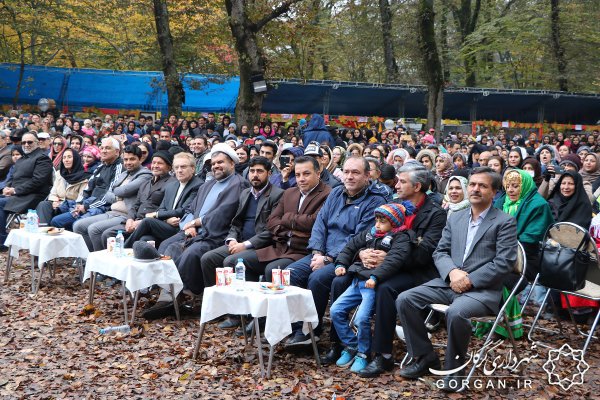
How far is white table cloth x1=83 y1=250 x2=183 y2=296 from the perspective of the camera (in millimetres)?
7098

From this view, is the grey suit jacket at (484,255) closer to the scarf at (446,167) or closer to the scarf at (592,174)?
the scarf at (446,167)

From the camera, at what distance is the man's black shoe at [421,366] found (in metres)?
5.53

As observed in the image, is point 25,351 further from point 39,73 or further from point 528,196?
point 39,73

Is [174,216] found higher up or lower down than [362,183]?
lower down

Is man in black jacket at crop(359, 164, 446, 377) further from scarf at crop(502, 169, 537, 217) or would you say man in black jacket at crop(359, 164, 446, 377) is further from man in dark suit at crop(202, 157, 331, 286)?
scarf at crop(502, 169, 537, 217)

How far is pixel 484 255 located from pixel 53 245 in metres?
5.43

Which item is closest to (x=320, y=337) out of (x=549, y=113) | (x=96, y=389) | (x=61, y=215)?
(x=96, y=389)

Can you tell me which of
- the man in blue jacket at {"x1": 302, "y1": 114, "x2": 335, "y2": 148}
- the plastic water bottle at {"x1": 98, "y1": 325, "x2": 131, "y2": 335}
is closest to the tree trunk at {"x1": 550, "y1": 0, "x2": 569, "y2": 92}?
the man in blue jacket at {"x1": 302, "y1": 114, "x2": 335, "y2": 148}

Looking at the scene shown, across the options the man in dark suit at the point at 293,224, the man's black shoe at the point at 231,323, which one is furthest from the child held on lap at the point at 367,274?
the man's black shoe at the point at 231,323

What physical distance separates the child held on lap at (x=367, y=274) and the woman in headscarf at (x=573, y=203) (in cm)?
231

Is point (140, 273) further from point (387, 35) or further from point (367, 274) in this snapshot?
point (387, 35)

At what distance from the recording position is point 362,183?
6559 mm

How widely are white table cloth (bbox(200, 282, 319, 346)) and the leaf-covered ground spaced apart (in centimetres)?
40

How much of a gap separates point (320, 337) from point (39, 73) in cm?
2174
